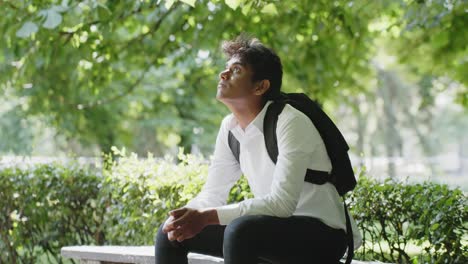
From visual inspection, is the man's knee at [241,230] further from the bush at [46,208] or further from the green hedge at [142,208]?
the bush at [46,208]

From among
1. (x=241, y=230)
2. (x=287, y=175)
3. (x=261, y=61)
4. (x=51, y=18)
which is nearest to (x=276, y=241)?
(x=241, y=230)

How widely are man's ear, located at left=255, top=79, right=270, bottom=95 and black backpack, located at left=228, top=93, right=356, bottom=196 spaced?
9 centimetres

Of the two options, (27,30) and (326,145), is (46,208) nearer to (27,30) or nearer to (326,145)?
(27,30)

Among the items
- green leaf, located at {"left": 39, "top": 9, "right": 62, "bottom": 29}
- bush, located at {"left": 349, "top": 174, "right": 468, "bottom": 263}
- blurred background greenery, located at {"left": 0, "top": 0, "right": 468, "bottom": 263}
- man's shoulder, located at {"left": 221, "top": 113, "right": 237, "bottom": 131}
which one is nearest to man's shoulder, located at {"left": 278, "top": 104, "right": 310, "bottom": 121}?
man's shoulder, located at {"left": 221, "top": 113, "right": 237, "bottom": 131}

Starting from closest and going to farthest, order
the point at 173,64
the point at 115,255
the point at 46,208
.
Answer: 1. the point at 115,255
2. the point at 46,208
3. the point at 173,64

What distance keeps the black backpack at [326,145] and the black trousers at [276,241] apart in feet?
0.55

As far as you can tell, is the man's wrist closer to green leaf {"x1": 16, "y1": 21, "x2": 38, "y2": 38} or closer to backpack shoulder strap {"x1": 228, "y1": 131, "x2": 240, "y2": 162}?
backpack shoulder strap {"x1": 228, "y1": 131, "x2": 240, "y2": 162}

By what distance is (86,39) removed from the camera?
8.30 m

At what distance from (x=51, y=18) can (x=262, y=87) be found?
2.78 metres

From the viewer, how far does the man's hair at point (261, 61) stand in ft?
12.5

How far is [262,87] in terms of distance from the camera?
3809mm

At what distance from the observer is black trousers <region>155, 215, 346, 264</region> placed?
332 centimetres

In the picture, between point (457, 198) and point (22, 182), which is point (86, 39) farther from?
point (457, 198)

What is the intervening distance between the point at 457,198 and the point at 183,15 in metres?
4.93
